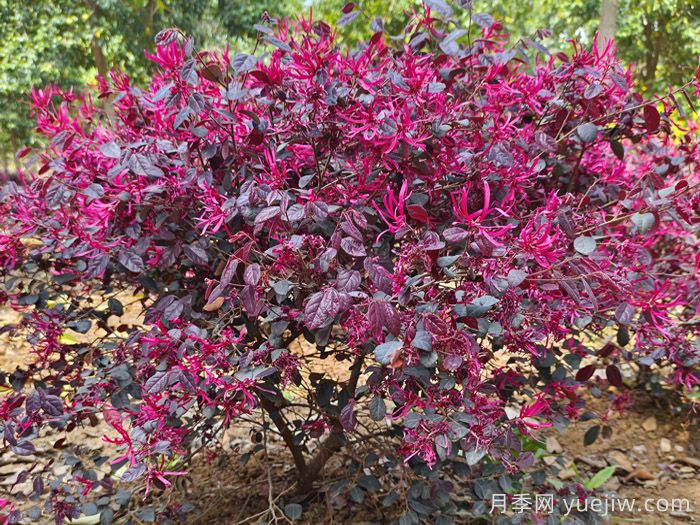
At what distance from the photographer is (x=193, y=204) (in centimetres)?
136

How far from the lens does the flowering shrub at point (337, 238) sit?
1007 millimetres

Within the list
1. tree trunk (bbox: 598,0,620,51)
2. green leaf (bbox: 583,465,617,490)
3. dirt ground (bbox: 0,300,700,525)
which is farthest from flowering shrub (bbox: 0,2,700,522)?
tree trunk (bbox: 598,0,620,51)

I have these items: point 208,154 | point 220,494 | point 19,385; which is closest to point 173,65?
point 208,154

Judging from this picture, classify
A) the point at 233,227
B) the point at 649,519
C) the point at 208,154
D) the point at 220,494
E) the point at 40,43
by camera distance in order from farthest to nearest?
the point at 40,43, the point at 649,519, the point at 220,494, the point at 233,227, the point at 208,154

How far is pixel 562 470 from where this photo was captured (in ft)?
7.04

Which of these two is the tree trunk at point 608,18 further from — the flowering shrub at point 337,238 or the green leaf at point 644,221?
the green leaf at point 644,221

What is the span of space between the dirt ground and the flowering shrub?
26 cm

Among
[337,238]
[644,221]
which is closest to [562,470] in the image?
[644,221]

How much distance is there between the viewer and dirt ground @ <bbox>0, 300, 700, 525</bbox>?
1744 millimetres

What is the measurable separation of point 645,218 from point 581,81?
52 cm

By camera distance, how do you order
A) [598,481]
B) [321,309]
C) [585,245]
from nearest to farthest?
[321,309] < [585,245] < [598,481]

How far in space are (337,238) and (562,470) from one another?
161 centimetres

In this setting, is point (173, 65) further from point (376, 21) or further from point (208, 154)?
point (376, 21)

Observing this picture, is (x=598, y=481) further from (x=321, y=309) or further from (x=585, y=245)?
(x=321, y=309)
